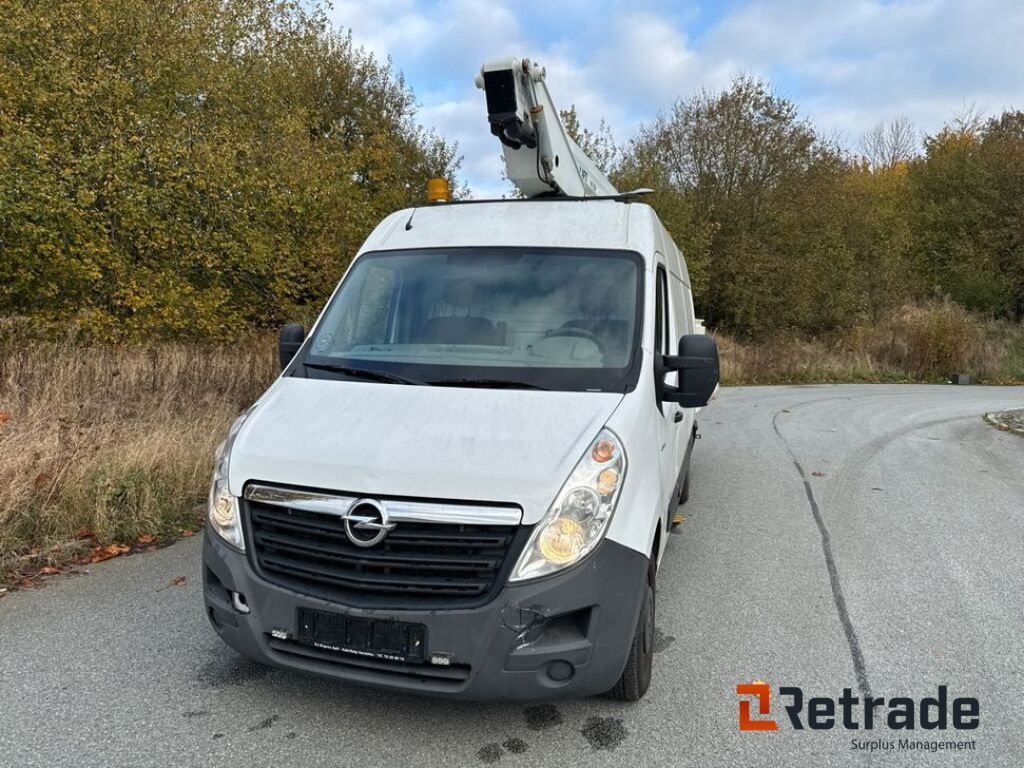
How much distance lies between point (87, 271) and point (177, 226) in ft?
4.54

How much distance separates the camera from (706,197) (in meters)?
26.9

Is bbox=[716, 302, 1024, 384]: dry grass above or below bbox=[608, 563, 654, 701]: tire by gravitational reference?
below

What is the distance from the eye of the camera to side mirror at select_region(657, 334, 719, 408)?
11.1ft

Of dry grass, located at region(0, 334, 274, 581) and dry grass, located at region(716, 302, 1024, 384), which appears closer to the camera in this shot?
dry grass, located at region(0, 334, 274, 581)

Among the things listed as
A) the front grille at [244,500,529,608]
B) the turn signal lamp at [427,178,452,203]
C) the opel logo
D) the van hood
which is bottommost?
the front grille at [244,500,529,608]

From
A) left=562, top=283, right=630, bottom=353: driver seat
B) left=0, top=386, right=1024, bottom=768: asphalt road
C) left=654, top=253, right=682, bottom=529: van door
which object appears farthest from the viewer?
left=654, top=253, right=682, bottom=529: van door

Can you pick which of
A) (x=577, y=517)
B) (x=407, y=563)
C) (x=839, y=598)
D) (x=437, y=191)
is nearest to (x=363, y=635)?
(x=407, y=563)

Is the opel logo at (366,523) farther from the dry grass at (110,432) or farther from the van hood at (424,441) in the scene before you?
the dry grass at (110,432)

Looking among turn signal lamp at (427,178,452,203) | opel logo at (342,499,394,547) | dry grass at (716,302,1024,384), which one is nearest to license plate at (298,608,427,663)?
opel logo at (342,499,394,547)

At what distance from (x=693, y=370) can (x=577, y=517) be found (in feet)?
3.80

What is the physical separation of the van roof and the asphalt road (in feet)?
7.25

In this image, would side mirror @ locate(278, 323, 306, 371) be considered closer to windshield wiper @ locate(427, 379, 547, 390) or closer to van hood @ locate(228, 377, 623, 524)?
van hood @ locate(228, 377, 623, 524)

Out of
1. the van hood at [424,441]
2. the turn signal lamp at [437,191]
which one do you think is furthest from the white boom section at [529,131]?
the van hood at [424,441]

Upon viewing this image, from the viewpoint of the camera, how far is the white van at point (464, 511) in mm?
2580
